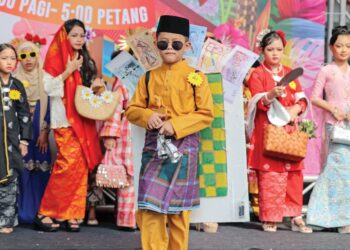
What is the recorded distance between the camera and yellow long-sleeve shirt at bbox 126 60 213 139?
5.38 m

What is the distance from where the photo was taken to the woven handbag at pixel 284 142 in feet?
22.5

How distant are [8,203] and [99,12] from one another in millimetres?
1955

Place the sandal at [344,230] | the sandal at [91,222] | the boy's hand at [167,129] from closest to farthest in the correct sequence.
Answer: the boy's hand at [167,129]
the sandal at [344,230]
the sandal at [91,222]

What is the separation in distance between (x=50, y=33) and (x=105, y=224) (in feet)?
5.83

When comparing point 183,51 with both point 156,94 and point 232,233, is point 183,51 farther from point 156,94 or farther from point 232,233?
point 232,233

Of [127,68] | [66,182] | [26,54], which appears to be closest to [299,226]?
[66,182]

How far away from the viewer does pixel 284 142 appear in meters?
6.85

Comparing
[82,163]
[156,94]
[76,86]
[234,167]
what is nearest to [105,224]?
[82,163]

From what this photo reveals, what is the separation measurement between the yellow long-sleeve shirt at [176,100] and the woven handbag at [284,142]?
59.1 inches

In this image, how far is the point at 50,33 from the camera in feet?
24.6

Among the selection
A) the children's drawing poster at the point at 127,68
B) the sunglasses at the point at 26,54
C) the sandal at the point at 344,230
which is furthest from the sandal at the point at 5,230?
the sandal at the point at 344,230

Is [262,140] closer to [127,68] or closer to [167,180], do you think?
[127,68]

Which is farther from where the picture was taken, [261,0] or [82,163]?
[261,0]

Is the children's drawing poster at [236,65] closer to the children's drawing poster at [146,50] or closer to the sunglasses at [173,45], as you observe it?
the children's drawing poster at [146,50]
